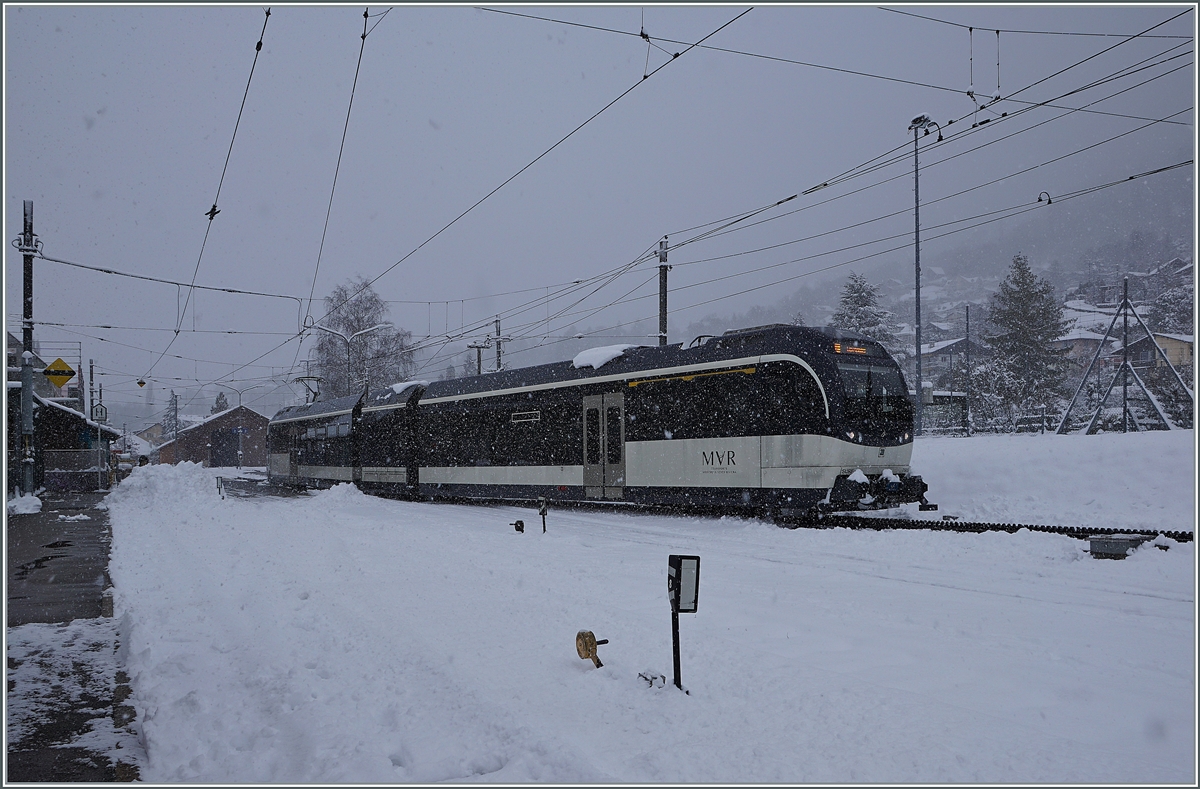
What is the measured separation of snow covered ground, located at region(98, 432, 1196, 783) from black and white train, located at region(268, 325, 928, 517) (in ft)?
8.01

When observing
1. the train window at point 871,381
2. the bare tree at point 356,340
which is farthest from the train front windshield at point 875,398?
the bare tree at point 356,340

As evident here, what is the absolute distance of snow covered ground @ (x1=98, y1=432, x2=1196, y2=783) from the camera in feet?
13.3

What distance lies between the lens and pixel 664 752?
13.5 feet

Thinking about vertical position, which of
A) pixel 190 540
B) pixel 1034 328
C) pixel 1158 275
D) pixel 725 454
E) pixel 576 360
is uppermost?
pixel 1158 275

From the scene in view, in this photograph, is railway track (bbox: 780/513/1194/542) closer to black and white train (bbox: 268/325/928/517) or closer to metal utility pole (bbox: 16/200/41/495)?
black and white train (bbox: 268/325/928/517)

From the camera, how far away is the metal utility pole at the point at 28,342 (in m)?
20.8

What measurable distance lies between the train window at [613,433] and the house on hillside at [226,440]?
217ft

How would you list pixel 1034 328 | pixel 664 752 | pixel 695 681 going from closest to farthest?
1. pixel 664 752
2. pixel 695 681
3. pixel 1034 328

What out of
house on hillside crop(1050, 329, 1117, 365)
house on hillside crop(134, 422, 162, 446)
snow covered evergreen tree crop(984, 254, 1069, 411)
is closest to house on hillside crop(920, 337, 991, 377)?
house on hillside crop(1050, 329, 1117, 365)

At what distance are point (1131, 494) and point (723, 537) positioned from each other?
8158mm

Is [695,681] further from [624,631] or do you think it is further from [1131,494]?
[1131,494]

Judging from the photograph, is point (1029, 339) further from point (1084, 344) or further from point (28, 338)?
point (28, 338)

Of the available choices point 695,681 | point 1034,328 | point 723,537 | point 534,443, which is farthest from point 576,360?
point 1034,328

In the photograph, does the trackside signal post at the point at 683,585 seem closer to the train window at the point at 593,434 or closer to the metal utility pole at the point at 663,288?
the train window at the point at 593,434
